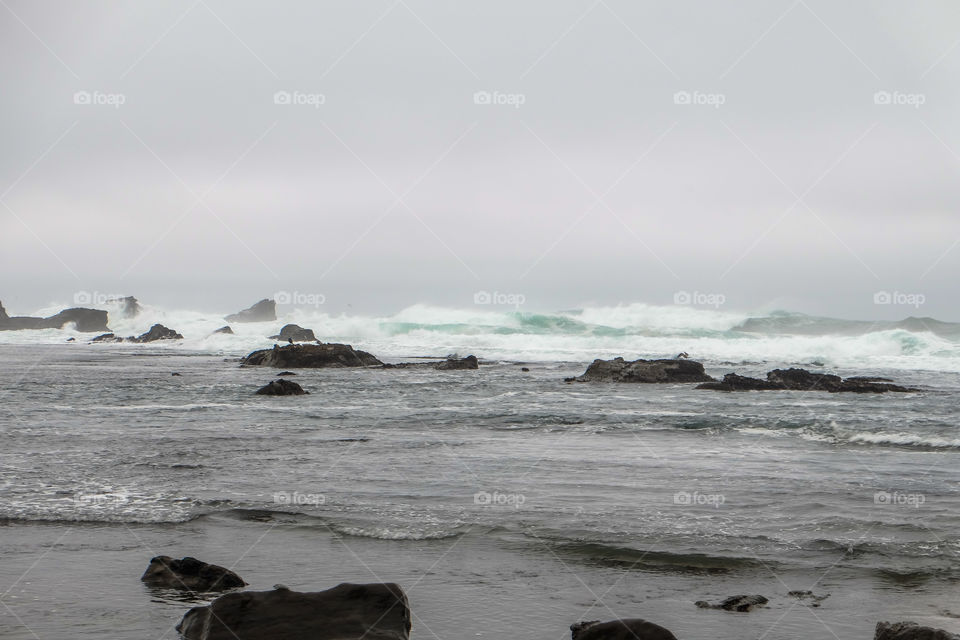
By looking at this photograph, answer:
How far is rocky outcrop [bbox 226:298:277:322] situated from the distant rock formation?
19424 mm

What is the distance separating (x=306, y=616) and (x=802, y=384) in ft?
92.7

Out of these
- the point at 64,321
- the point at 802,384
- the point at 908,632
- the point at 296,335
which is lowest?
the point at 908,632

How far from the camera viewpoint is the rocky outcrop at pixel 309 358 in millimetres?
43188

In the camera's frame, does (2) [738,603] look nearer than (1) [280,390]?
Yes

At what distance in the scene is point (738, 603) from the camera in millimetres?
6031

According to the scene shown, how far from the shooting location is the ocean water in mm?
6074

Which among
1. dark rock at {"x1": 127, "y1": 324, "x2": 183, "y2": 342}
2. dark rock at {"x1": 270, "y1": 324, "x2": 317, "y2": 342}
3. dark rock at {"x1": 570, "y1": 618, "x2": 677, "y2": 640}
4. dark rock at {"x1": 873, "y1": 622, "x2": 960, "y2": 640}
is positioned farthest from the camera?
dark rock at {"x1": 127, "y1": 324, "x2": 183, "y2": 342}

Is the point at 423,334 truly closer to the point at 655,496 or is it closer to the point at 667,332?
the point at 667,332

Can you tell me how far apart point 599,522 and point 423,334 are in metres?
73.1

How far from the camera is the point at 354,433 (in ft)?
54.3

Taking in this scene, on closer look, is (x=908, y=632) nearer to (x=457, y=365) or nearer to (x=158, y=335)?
(x=457, y=365)

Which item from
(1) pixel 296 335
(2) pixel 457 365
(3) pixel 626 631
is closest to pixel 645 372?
(2) pixel 457 365

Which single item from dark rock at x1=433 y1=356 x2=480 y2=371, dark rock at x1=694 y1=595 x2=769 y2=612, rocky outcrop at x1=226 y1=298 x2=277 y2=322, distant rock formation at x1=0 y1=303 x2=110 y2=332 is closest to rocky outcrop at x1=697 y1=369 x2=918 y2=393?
dark rock at x1=433 y1=356 x2=480 y2=371

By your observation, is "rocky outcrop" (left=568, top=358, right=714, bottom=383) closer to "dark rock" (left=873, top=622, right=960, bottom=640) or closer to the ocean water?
the ocean water
